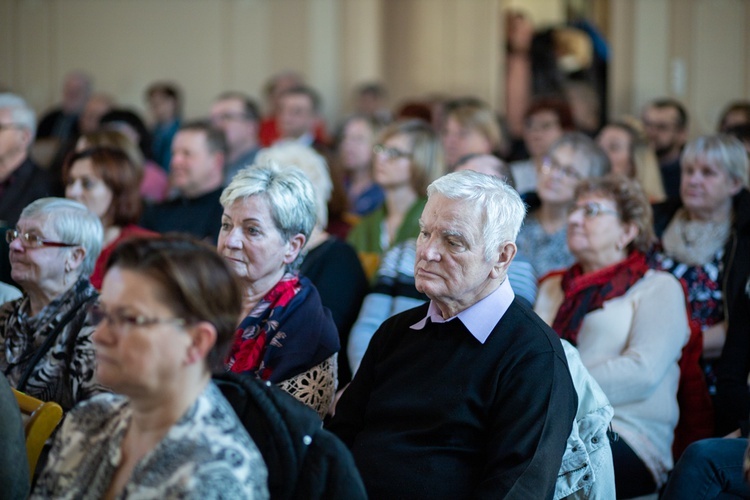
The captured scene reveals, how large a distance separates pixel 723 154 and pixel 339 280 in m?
1.58

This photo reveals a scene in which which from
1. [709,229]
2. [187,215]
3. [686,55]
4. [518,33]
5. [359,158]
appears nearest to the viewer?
[709,229]

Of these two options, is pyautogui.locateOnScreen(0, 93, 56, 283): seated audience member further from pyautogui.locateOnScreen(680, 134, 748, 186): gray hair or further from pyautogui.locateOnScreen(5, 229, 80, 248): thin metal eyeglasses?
pyautogui.locateOnScreen(680, 134, 748, 186): gray hair

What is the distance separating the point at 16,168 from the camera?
4.70 metres

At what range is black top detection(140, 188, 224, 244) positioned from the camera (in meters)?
4.81

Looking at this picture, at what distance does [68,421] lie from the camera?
1827 millimetres

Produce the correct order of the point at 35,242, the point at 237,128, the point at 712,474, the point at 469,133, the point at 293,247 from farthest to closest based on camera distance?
the point at 237,128
the point at 469,133
the point at 35,242
the point at 293,247
the point at 712,474

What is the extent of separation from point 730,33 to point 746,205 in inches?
139

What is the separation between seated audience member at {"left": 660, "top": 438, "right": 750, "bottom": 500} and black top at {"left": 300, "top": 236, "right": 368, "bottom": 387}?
1.37m

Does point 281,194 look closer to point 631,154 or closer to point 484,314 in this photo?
point 484,314

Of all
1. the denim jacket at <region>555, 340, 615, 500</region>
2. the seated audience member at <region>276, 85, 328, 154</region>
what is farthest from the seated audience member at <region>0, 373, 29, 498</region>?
the seated audience member at <region>276, 85, 328, 154</region>

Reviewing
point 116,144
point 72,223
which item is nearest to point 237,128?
point 116,144

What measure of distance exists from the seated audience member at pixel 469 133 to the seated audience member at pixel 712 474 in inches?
106

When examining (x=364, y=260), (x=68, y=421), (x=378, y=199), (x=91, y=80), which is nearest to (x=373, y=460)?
(x=68, y=421)

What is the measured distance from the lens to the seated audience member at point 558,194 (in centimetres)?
404
